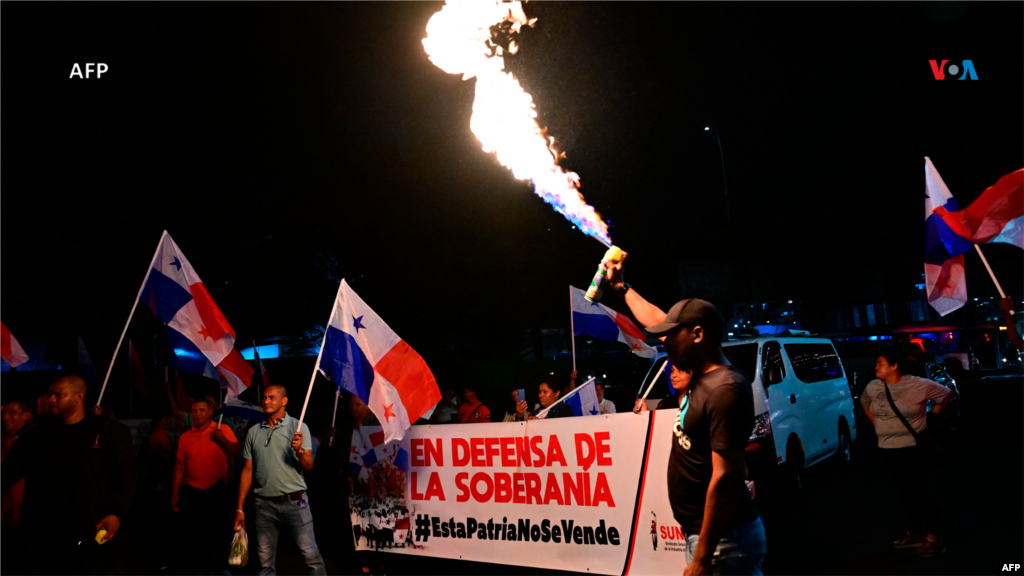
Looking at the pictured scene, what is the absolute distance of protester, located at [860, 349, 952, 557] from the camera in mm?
6328

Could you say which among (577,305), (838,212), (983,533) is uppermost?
(838,212)

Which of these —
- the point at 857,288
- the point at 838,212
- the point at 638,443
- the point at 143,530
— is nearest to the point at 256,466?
the point at 638,443

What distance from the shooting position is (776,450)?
845 centimetres

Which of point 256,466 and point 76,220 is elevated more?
point 76,220

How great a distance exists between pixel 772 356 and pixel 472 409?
4.27 m

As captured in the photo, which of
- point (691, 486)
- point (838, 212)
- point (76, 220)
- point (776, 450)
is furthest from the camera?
point (838, 212)

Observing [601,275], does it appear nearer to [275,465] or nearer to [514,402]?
[275,465]

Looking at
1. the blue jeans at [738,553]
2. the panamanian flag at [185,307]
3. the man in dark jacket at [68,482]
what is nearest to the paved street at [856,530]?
the panamanian flag at [185,307]

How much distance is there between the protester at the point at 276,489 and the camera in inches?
222

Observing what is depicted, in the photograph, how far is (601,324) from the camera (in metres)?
8.95

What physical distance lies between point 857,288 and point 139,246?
141ft

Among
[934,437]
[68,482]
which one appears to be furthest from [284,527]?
[934,437]

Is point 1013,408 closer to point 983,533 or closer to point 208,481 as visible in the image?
point 983,533

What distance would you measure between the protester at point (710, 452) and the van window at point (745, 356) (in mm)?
6131
